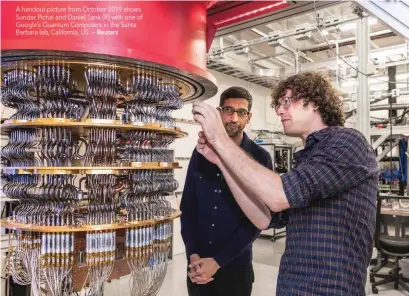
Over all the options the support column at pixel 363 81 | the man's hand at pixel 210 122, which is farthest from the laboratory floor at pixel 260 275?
the man's hand at pixel 210 122

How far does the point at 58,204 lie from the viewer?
47.2 inches

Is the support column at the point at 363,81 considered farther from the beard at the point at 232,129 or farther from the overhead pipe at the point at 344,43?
the beard at the point at 232,129

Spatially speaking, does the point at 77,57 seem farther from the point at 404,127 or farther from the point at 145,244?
the point at 404,127

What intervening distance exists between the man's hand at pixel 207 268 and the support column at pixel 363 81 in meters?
2.45

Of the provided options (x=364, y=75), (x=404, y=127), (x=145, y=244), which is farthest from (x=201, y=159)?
(x=404, y=127)

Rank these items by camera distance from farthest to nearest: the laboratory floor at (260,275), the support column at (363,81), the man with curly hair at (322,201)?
1. the laboratory floor at (260,275)
2. the support column at (363,81)
3. the man with curly hair at (322,201)

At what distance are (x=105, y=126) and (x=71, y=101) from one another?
8.2 inches

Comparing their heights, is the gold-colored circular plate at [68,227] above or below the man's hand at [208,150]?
below

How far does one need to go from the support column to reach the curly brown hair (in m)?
2.32

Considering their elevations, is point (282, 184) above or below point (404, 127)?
below

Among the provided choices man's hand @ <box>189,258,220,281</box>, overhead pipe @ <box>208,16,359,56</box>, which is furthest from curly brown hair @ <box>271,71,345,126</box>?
overhead pipe @ <box>208,16,359,56</box>

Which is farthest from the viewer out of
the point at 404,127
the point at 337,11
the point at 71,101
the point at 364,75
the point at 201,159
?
the point at 337,11

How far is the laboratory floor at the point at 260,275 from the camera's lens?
13.0 feet

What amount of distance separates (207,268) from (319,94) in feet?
3.14
